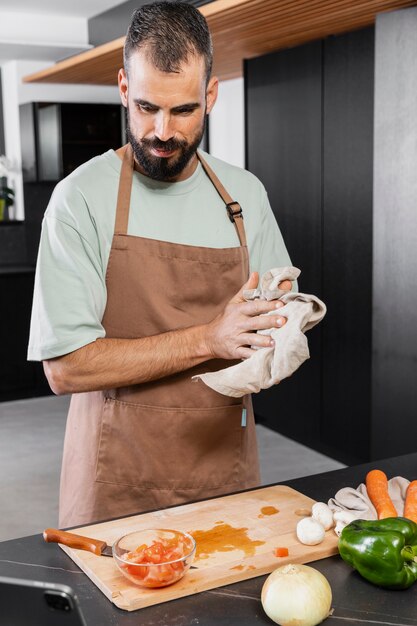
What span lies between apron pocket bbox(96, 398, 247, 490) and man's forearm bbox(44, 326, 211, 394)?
13cm

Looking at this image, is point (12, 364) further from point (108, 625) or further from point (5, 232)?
point (108, 625)

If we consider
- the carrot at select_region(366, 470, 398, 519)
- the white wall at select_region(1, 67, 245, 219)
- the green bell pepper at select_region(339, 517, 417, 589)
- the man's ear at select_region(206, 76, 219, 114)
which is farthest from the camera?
the white wall at select_region(1, 67, 245, 219)

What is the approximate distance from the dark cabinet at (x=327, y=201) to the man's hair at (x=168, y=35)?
2605 millimetres

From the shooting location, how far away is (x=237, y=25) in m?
3.91

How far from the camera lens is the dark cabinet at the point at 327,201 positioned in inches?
166

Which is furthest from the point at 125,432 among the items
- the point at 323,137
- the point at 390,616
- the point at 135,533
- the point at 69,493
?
the point at 323,137

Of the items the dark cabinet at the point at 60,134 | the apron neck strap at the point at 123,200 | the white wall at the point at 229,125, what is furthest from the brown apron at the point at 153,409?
the dark cabinet at the point at 60,134

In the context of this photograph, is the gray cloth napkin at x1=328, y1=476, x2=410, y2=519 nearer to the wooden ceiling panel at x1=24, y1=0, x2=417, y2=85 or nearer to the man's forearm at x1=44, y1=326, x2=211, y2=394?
the man's forearm at x1=44, y1=326, x2=211, y2=394

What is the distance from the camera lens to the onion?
1.15m

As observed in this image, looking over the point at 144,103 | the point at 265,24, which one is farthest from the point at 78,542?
the point at 265,24

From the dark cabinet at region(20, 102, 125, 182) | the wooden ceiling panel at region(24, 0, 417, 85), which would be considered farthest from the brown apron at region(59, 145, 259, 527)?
the dark cabinet at region(20, 102, 125, 182)

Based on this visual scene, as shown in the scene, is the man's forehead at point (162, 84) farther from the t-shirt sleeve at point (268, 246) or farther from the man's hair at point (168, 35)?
the t-shirt sleeve at point (268, 246)

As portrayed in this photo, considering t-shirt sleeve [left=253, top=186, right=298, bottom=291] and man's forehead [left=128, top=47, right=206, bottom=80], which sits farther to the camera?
t-shirt sleeve [left=253, top=186, right=298, bottom=291]

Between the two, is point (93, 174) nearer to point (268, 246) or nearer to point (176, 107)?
point (176, 107)
